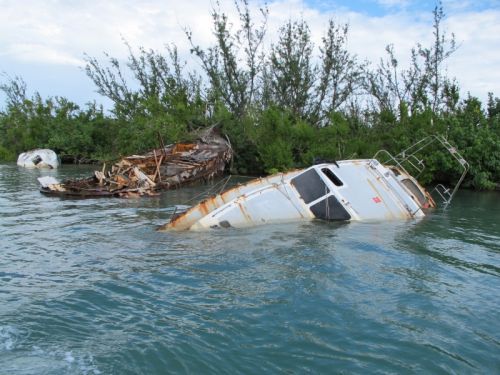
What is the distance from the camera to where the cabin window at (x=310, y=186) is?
12.0 m

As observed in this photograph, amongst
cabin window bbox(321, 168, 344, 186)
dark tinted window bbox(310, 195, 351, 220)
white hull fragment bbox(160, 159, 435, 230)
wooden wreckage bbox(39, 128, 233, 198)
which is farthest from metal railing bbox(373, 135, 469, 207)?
wooden wreckage bbox(39, 128, 233, 198)

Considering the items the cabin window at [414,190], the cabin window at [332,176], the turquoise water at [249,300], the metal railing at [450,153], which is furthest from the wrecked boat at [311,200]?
the metal railing at [450,153]

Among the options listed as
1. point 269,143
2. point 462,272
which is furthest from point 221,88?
point 462,272

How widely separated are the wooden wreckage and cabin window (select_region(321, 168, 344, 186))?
8370 mm

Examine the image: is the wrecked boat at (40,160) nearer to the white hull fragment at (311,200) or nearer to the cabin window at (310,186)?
the white hull fragment at (311,200)

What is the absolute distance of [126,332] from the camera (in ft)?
18.7

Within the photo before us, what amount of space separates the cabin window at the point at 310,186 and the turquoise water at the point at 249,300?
A: 3.13 feet

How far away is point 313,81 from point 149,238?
28.0 metres

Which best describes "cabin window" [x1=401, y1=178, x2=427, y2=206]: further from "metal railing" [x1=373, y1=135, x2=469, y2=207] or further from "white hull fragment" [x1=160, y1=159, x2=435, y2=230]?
"white hull fragment" [x1=160, y1=159, x2=435, y2=230]

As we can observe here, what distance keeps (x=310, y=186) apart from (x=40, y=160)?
2782cm

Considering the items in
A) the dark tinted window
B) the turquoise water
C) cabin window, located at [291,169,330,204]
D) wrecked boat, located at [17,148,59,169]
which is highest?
wrecked boat, located at [17,148,59,169]

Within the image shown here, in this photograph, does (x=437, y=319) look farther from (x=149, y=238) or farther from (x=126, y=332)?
(x=149, y=238)

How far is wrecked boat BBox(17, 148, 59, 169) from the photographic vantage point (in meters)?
33.7

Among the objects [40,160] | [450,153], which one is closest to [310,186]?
[450,153]
